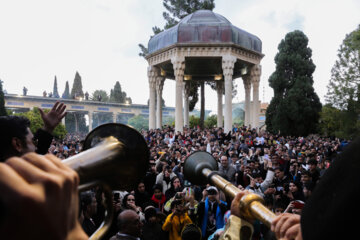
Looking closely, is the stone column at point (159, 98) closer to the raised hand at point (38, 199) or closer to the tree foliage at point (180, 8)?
the tree foliage at point (180, 8)

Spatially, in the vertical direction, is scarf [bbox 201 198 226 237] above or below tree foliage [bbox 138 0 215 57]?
below

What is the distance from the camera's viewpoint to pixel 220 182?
1640 mm

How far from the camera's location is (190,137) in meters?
17.7

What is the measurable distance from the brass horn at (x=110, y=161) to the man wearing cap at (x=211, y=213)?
3327mm

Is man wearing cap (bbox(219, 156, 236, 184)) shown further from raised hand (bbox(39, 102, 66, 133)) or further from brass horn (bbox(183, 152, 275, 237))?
raised hand (bbox(39, 102, 66, 133))

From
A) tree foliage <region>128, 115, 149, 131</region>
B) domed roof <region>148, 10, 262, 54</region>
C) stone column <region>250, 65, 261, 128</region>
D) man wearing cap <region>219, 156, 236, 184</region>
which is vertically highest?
domed roof <region>148, 10, 262, 54</region>

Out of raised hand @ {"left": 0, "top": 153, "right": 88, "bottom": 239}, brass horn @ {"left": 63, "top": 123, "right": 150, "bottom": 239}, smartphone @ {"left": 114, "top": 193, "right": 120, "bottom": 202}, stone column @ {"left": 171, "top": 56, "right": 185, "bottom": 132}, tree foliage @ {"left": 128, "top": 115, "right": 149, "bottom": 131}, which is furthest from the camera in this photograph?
tree foliage @ {"left": 128, "top": 115, "right": 149, "bottom": 131}

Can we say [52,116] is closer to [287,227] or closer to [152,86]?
[287,227]

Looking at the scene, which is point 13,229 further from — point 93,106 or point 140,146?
point 93,106

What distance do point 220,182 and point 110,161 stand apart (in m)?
0.69

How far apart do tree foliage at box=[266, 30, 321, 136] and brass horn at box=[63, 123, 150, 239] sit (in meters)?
26.1

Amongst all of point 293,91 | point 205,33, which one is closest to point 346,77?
point 293,91

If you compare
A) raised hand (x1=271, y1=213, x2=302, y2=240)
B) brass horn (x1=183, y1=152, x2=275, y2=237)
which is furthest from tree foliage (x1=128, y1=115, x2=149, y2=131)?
raised hand (x1=271, y1=213, x2=302, y2=240)

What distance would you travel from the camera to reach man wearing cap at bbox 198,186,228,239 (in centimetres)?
464
